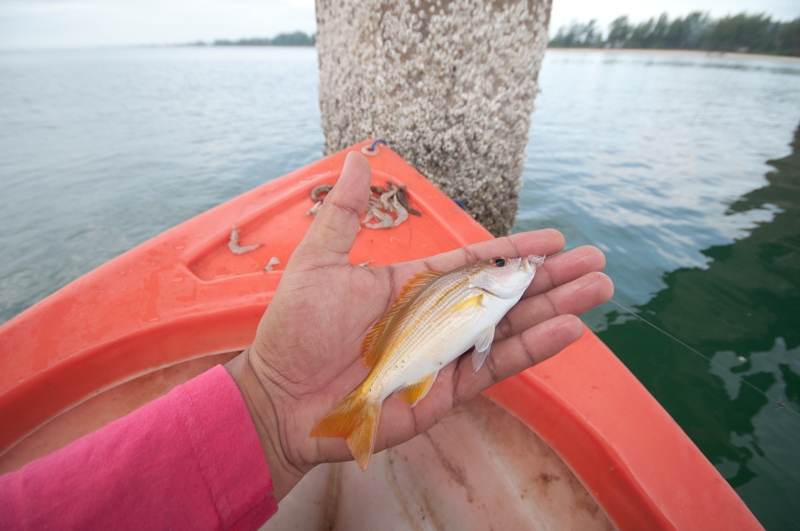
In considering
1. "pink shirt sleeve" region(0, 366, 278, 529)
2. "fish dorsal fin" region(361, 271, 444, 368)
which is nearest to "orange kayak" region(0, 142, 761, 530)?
"fish dorsal fin" region(361, 271, 444, 368)

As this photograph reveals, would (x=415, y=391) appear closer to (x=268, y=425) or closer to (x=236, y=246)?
(x=268, y=425)

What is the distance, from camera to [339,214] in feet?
6.13

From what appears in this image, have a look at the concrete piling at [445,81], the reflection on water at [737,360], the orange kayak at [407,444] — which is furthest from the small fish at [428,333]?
the reflection on water at [737,360]

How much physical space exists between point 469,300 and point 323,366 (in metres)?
0.87

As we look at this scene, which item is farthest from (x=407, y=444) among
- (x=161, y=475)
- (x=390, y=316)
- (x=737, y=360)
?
(x=737, y=360)

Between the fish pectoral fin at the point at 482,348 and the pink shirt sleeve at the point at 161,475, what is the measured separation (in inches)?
43.0

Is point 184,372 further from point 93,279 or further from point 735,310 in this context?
point 735,310

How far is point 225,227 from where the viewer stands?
299 cm

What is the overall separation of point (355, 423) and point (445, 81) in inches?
128

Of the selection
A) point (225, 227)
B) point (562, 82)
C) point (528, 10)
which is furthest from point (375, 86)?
point (562, 82)

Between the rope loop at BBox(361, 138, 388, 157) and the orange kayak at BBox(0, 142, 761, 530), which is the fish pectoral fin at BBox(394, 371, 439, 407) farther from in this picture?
the rope loop at BBox(361, 138, 388, 157)

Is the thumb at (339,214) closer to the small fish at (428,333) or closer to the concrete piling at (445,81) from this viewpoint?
the small fish at (428,333)

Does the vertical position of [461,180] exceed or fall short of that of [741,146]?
it exceeds it

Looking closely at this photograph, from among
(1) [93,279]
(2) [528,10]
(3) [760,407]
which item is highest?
(2) [528,10]
